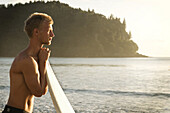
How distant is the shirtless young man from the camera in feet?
6.77

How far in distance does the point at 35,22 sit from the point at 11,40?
17080 centimetres

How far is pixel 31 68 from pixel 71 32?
549 feet

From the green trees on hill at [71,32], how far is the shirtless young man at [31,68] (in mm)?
161068

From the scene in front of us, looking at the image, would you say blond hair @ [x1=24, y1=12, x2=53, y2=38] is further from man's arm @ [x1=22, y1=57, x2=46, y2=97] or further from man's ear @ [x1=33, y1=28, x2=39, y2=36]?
man's arm @ [x1=22, y1=57, x2=46, y2=97]

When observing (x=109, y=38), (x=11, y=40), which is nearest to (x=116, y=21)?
(x=109, y=38)

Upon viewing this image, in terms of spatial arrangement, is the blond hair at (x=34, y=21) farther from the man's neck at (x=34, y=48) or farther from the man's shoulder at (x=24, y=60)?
the man's shoulder at (x=24, y=60)

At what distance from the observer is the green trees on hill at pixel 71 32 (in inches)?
6501

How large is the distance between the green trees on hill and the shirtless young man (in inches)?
6341

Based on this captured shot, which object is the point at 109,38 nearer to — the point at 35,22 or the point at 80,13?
the point at 80,13

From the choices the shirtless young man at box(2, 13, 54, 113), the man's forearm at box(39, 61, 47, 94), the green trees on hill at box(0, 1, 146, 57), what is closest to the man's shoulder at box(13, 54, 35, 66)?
the shirtless young man at box(2, 13, 54, 113)

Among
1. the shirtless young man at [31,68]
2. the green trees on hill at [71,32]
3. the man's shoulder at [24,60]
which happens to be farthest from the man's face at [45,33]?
the green trees on hill at [71,32]

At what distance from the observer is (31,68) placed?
2.05 m

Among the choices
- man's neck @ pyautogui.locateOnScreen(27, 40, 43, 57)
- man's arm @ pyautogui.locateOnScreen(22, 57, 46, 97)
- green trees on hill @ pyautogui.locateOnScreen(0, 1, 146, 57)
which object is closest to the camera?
man's arm @ pyautogui.locateOnScreen(22, 57, 46, 97)

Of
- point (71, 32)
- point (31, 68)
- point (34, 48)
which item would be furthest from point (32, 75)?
point (71, 32)
